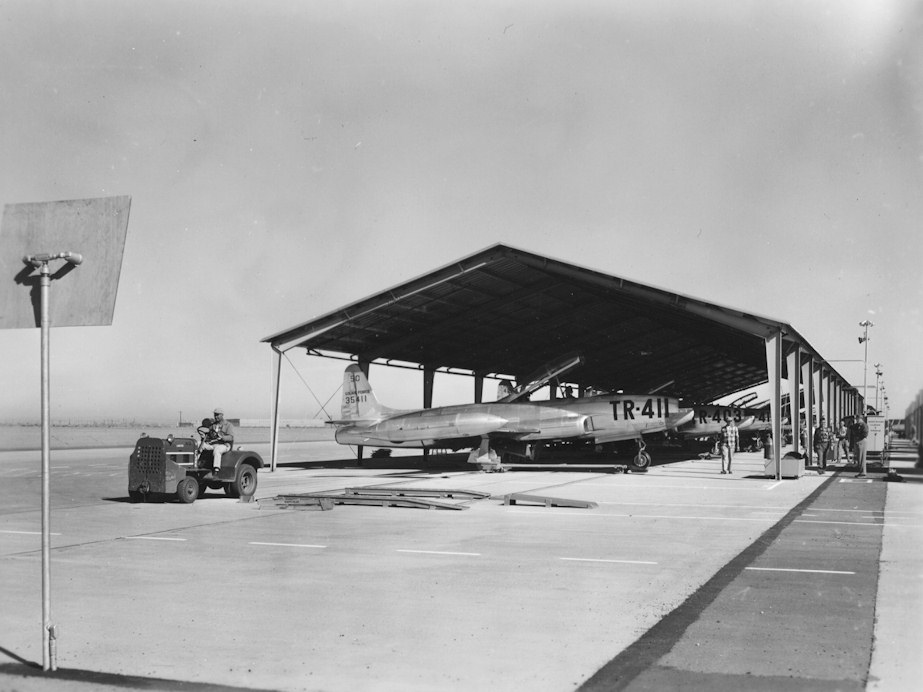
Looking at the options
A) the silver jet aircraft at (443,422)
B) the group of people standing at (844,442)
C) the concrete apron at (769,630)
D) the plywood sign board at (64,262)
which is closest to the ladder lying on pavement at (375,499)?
the concrete apron at (769,630)

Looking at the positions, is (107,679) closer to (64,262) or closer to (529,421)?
(64,262)

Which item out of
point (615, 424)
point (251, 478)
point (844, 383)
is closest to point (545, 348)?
point (615, 424)

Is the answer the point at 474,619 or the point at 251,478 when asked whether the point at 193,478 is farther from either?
the point at 474,619

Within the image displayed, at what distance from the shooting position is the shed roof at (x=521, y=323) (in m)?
24.9

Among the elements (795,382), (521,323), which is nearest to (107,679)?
(795,382)

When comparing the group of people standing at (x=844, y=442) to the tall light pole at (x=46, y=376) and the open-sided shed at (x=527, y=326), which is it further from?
the tall light pole at (x=46, y=376)

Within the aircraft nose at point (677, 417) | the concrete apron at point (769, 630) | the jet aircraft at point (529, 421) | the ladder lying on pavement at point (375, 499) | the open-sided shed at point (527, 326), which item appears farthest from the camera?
the aircraft nose at point (677, 417)

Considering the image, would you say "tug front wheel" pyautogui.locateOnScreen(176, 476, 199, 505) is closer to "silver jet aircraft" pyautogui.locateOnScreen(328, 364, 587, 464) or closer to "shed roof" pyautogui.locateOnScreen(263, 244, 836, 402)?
"shed roof" pyautogui.locateOnScreen(263, 244, 836, 402)

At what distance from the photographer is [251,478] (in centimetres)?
1691

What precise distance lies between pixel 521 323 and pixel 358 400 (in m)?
8.12

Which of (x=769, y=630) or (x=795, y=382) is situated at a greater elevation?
(x=795, y=382)

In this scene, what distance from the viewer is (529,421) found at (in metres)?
28.1

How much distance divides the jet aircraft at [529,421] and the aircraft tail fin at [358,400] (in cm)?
65

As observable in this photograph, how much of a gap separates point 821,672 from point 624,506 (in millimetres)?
10330
